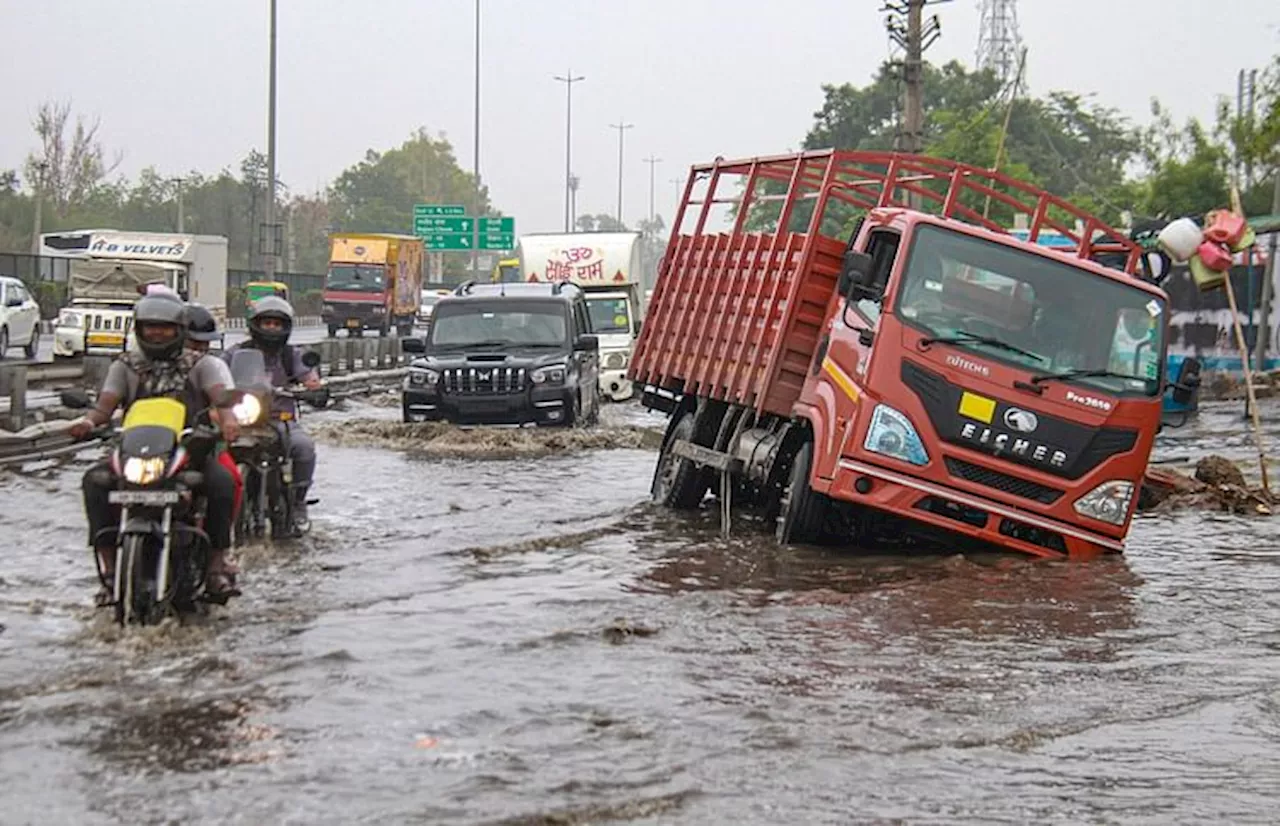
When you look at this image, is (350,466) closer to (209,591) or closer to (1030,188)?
(1030,188)

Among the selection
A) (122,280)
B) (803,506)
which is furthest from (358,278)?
(803,506)

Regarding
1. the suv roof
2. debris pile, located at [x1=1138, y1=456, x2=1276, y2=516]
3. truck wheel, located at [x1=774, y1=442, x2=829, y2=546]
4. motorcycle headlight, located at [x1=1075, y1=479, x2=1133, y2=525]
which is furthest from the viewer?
the suv roof

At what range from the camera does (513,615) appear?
939 centimetres

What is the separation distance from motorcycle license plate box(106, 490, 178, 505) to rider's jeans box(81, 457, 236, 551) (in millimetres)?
227

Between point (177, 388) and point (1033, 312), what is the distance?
537 centimetres

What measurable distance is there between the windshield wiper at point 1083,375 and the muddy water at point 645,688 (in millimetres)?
1150

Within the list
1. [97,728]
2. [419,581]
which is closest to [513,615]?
[419,581]

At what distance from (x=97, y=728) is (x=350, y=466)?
1190cm

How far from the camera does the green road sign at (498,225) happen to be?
246 ft

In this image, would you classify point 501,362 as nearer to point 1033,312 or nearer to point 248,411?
point 1033,312

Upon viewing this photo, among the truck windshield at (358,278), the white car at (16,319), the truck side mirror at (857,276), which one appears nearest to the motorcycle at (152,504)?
the truck side mirror at (857,276)

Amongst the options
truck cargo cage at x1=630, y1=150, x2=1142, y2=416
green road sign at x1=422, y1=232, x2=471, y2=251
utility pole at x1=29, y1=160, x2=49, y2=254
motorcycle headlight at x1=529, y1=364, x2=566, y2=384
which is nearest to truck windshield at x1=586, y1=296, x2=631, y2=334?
motorcycle headlight at x1=529, y1=364, x2=566, y2=384

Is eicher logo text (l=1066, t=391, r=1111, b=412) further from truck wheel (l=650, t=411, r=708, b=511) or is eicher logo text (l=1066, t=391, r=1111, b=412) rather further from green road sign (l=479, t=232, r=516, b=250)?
green road sign (l=479, t=232, r=516, b=250)

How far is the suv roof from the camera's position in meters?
22.9
